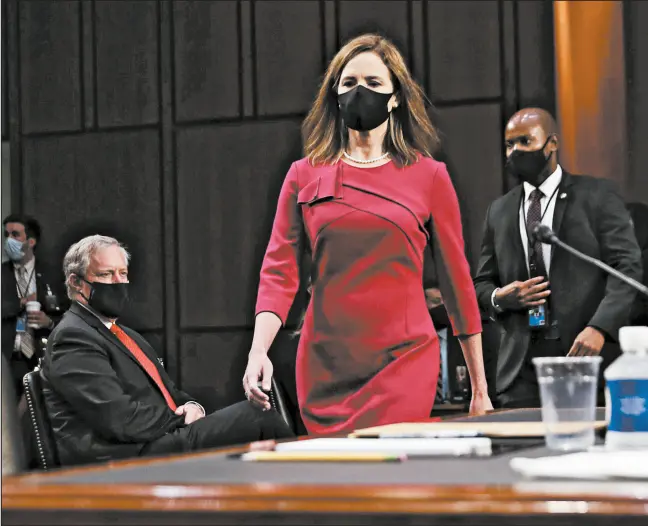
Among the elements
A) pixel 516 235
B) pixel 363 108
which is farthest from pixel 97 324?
pixel 516 235

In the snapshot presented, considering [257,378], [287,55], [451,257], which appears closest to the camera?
[257,378]

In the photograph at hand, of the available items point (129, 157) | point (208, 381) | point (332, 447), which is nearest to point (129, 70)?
point (129, 157)

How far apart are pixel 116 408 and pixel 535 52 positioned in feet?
7.53

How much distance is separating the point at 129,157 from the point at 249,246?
0.66 metres

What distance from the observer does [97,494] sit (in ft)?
2.96

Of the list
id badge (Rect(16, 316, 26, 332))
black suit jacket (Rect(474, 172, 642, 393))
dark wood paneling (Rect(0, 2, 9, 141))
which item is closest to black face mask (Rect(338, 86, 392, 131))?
black suit jacket (Rect(474, 172, 642, 393))

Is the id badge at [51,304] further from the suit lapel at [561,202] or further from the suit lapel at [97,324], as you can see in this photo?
the suit lapel at [561,202]

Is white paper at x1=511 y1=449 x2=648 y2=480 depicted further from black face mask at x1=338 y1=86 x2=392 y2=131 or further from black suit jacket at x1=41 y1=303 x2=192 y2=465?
black suit jacket at x1=41 y1=303 x2=192 y2=465

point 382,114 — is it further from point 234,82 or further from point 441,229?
point 234,82

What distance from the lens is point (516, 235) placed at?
3750 millimetres

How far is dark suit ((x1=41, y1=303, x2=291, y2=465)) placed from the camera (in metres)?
2.91

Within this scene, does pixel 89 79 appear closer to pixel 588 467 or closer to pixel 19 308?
pixel 19 308

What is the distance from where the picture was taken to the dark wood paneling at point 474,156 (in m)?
4.36

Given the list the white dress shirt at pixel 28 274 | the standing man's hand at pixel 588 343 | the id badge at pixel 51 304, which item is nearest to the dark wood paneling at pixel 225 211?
the id badge at pixel 51 304
